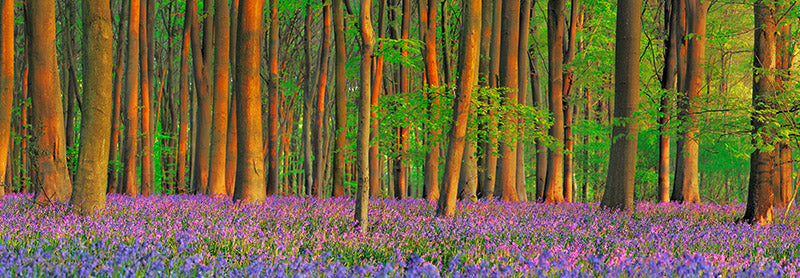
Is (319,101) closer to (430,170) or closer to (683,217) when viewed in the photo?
(430,170)

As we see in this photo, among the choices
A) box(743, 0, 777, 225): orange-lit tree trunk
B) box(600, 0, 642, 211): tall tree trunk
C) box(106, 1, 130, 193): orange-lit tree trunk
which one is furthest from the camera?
box(106, 1, 130, 193): orange-lit tree trunk

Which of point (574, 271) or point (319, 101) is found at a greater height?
point (319, 101)

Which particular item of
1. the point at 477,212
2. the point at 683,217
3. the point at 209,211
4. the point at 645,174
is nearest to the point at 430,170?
the point at 477,212

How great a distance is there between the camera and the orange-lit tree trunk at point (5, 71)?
1159 cm

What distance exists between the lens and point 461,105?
8812mm

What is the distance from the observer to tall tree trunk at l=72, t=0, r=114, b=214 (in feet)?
24.0

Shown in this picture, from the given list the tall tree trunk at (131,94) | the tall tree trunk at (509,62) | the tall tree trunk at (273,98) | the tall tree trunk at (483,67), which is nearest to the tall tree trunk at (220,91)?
the tall tree trunk at (273,98)

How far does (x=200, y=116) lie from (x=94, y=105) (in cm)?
661

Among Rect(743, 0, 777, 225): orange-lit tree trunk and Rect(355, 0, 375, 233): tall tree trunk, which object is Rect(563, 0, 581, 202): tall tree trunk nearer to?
Rect(743, 0, 777, 225): orange-lit tree trunk

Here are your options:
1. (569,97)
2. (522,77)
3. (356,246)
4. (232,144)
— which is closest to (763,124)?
(522,77)

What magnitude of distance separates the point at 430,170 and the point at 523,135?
88.9 inches

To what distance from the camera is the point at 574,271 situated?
13.9ft

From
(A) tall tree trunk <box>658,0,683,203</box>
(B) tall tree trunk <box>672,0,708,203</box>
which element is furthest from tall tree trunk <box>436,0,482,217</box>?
(A) tall tree trunk <box>658,0,683,203</box>

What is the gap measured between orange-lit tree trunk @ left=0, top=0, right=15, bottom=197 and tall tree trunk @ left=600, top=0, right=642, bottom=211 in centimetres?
1186
